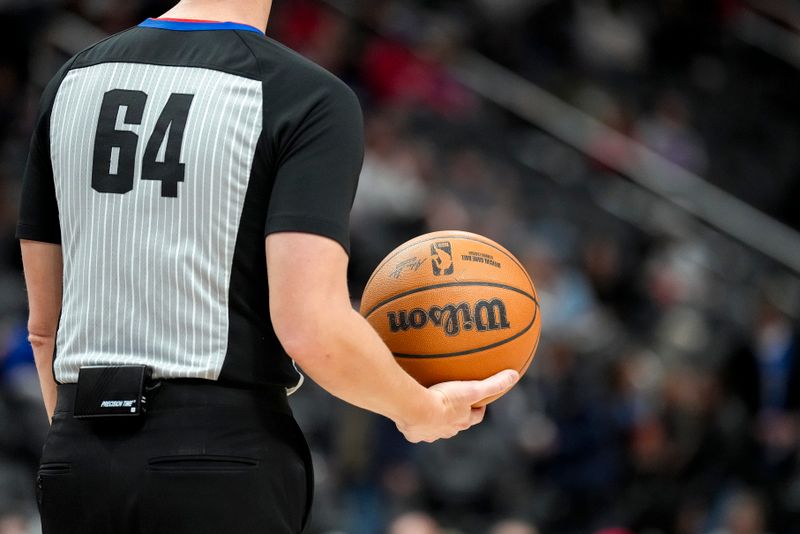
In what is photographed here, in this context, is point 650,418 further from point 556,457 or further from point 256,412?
point 256,412

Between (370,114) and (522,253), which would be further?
(370,114)

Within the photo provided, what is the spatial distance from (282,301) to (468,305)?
27.7 inches

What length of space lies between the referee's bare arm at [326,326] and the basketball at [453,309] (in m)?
0.39

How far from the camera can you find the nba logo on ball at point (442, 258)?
8.61 feet

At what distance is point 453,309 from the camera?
257 cm

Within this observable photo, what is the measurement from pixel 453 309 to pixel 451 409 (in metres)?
0.35

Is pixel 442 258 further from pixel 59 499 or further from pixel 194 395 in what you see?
pixel 59 499

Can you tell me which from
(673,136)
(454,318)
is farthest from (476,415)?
(673,136)

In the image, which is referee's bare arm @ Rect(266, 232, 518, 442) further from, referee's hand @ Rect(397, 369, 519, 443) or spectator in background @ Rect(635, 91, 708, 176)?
spectator in background @ Rect(635, 91, 708, 176)

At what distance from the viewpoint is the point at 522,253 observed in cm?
973

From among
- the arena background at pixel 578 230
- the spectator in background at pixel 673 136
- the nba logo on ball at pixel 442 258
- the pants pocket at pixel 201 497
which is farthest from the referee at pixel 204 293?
the spectator in background at pixel 673 136

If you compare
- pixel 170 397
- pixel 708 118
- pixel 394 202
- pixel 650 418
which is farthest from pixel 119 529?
pixel 708 118

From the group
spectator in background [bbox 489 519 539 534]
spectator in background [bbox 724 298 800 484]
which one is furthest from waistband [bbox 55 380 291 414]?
spectator in background [bbox 724 298 800 484]

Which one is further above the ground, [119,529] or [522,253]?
[119,529]
